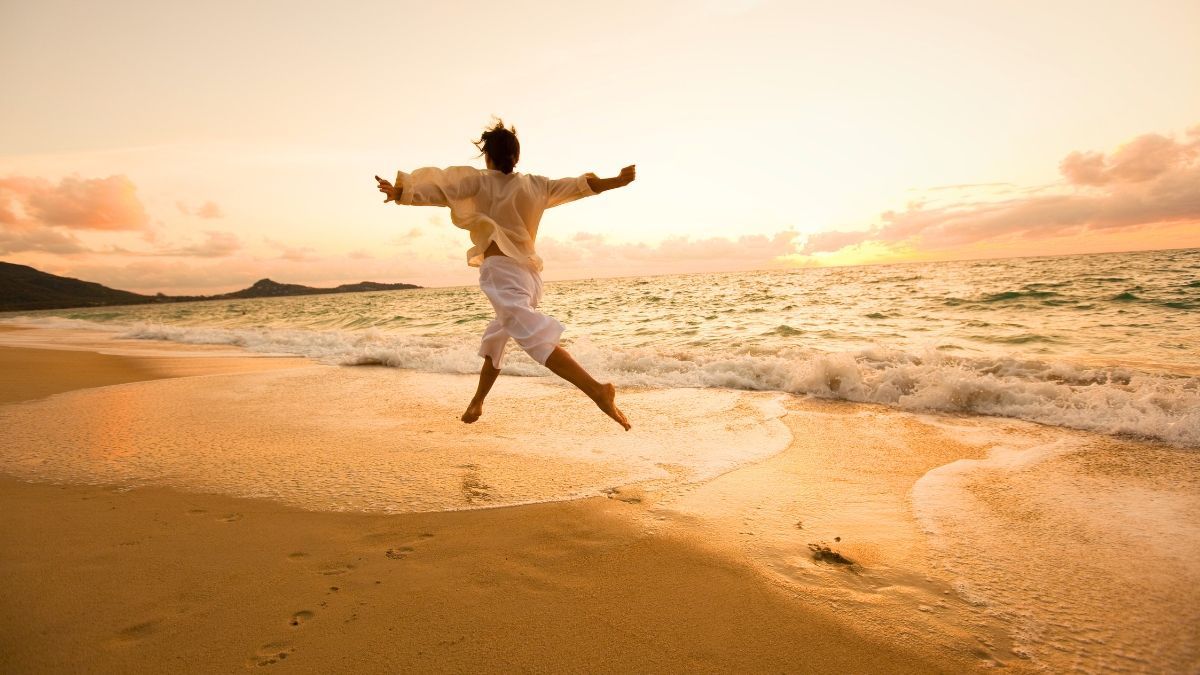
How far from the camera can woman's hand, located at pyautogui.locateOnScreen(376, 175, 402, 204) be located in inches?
146

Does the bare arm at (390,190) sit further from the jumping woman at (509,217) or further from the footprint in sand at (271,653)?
the footprint in sand at (271,653)

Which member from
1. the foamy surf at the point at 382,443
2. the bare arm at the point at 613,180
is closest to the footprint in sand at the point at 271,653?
the foamy surf at the point at 382,443

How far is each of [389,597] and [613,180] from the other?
9.06ft

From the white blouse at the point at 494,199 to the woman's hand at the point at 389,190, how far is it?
0.04 m

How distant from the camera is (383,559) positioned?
247 centimetres

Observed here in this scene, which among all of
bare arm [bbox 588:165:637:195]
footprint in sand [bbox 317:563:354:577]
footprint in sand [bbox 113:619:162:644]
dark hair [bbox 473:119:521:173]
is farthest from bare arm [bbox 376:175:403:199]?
footprint in sand [bbox 113:619:162:644]

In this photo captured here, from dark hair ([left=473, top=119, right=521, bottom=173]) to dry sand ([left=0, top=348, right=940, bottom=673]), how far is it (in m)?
2.24

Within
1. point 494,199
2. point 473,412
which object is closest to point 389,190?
point 494,199

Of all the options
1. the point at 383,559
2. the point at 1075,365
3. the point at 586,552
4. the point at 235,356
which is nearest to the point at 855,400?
the point at 1075,365

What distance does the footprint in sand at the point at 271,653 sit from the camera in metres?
1.79

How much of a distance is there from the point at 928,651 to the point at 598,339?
39.8ft

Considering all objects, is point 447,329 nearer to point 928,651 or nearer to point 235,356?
point 235,356

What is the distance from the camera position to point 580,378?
3725mm

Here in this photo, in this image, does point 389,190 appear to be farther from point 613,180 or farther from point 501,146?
point 613,180
